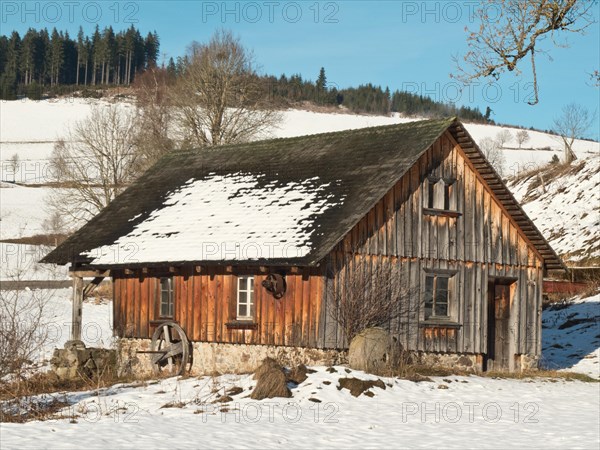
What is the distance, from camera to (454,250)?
2494cm

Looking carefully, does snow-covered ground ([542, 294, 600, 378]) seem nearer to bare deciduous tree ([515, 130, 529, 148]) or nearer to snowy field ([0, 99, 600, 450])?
snowy field ([0, 99, 600, 450])

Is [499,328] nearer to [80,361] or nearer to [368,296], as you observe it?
[368,296]

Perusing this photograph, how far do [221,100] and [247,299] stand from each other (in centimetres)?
2737

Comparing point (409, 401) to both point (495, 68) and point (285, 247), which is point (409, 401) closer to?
point (285, 247)

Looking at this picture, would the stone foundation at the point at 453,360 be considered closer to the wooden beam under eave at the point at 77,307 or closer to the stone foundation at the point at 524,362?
the stone foundation at the point at 524,362

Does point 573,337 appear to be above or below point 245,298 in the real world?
below

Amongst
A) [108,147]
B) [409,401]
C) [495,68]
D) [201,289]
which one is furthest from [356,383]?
[108,147]

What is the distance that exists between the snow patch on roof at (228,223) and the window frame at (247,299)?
3.44ft

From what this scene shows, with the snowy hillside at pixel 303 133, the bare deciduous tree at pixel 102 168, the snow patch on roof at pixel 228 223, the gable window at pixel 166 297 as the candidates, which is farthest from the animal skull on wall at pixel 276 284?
the bare deciduous tree at pixel 102 168

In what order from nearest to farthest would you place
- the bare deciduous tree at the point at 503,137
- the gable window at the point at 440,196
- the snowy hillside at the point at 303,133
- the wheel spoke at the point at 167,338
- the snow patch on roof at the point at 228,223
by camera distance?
the snow patch on roof at the point at 228,223, the gable window at the point at 440,196, the wheel spoke at the point at 167,338, the snowy hillside at the point at 303,133, the bare deciduous tree at the point at 503,137

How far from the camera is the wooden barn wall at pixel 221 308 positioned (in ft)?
73.5

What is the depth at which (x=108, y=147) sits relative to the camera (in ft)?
169

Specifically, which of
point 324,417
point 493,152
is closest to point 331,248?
point 324,417

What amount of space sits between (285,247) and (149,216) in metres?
7.40
